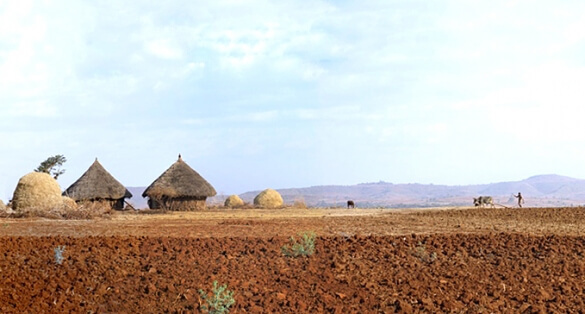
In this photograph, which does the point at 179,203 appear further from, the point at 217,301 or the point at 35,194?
the point at 217,301

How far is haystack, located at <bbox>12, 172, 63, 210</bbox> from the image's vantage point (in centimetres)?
2539

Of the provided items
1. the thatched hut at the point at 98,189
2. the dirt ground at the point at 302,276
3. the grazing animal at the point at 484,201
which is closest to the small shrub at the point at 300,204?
the thatched hut at the point at 98,189

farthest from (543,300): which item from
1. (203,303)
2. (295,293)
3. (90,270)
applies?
(90,270)

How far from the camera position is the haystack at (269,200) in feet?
128

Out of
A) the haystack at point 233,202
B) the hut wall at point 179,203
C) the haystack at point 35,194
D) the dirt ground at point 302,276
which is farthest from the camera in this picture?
the haystack at point 233,202

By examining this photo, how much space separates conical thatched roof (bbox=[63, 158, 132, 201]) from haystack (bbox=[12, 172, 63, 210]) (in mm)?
6226

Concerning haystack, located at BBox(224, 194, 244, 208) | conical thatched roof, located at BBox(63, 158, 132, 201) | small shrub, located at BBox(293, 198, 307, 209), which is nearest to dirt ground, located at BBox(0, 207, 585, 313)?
conical thatched roof, located at BBox(63, 158, 132, 201)

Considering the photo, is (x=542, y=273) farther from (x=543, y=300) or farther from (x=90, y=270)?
(x=90, y=270)

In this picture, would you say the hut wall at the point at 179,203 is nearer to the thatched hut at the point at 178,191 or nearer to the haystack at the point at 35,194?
the thatched hut at the point at 178,191

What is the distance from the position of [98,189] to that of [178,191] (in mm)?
4409

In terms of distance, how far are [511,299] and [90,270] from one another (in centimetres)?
557

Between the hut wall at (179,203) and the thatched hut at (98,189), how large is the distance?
2.03 metres

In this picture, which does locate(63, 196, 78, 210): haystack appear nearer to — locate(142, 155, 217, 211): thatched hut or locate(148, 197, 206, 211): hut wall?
locate(142, 155, 217, 211): thatched hut

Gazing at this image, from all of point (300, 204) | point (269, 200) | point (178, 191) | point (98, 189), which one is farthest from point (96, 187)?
point (300, 204)
